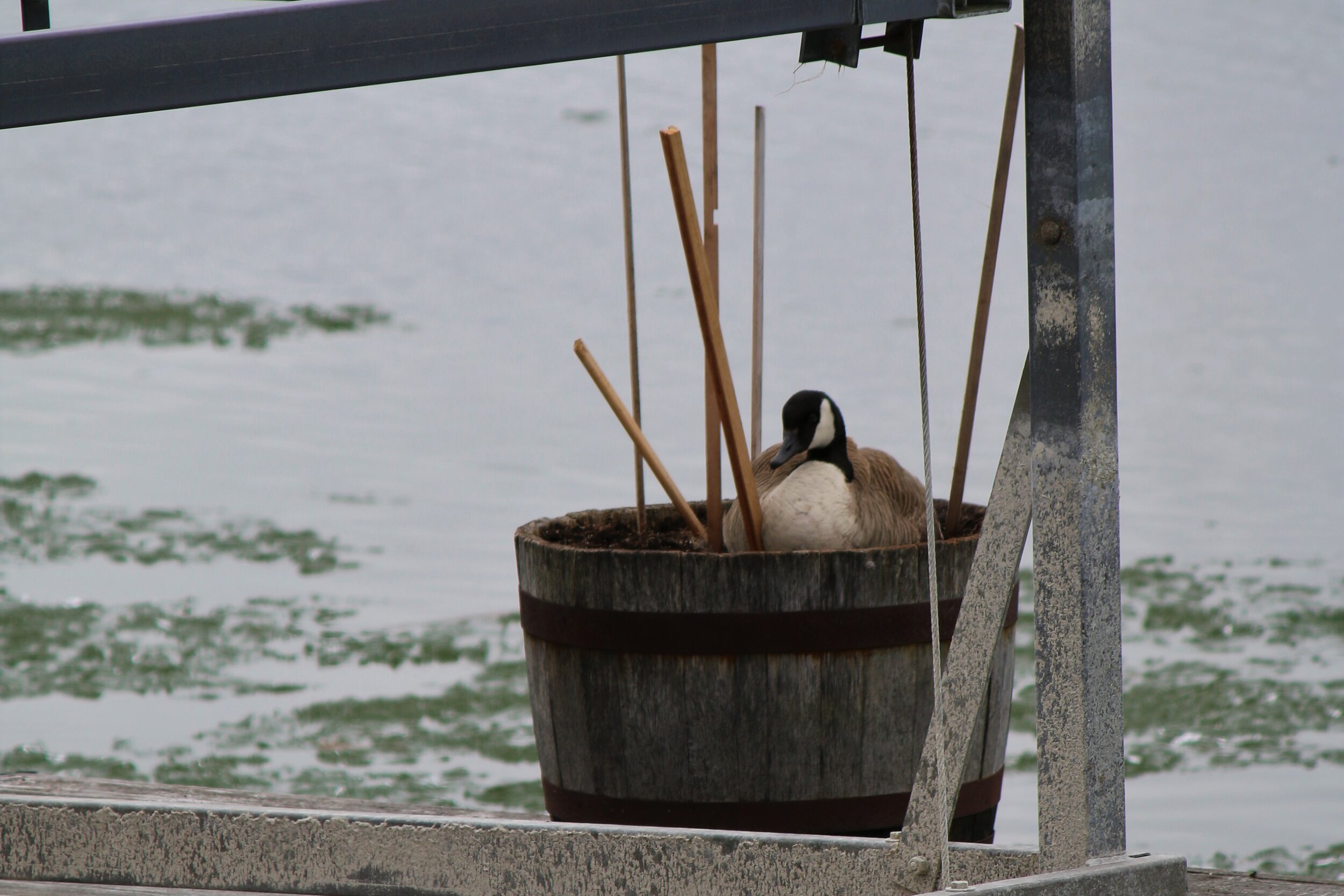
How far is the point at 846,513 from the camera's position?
2.02m

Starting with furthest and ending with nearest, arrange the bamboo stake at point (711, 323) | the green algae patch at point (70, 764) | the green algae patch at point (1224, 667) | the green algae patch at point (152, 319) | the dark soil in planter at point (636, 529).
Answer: the green algae patch at point (152, 319)
the green algae patch at point (1224, 667)
the green algae patch at point (70, 764)
the dark soil in planter at point (636, 529)
the bamboo stake at point (711, 323)

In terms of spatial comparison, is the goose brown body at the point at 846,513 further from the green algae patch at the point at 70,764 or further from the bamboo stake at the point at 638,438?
the green algae patch at the point at 70,764

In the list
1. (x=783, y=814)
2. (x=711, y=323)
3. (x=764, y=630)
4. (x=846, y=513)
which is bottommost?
(x=783, y=814)

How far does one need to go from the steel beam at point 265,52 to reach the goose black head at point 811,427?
1128mm

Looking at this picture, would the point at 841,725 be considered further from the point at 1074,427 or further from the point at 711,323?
the point at 1074,427

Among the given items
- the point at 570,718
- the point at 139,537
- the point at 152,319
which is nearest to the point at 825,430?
the point at 570,718

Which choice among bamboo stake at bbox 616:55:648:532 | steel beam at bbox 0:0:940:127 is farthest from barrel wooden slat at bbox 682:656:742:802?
steel beam at bbox 0:0:940:127

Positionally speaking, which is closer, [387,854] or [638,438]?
[387,854]

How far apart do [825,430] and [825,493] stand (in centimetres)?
19

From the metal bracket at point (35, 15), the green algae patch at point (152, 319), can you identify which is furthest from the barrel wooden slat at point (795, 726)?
the green algae patch at point (152, 319)

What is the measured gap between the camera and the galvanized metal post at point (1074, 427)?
1290mm

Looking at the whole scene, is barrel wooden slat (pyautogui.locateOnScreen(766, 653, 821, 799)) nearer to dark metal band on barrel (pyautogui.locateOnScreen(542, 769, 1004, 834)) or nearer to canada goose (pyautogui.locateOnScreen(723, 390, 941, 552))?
dark metal band on barrel (pyautogui.locateOnScreen(542, 769, 1004, 834))

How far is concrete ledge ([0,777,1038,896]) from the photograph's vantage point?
1.50 metres

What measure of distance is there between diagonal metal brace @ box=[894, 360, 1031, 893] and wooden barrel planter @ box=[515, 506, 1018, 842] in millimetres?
403
